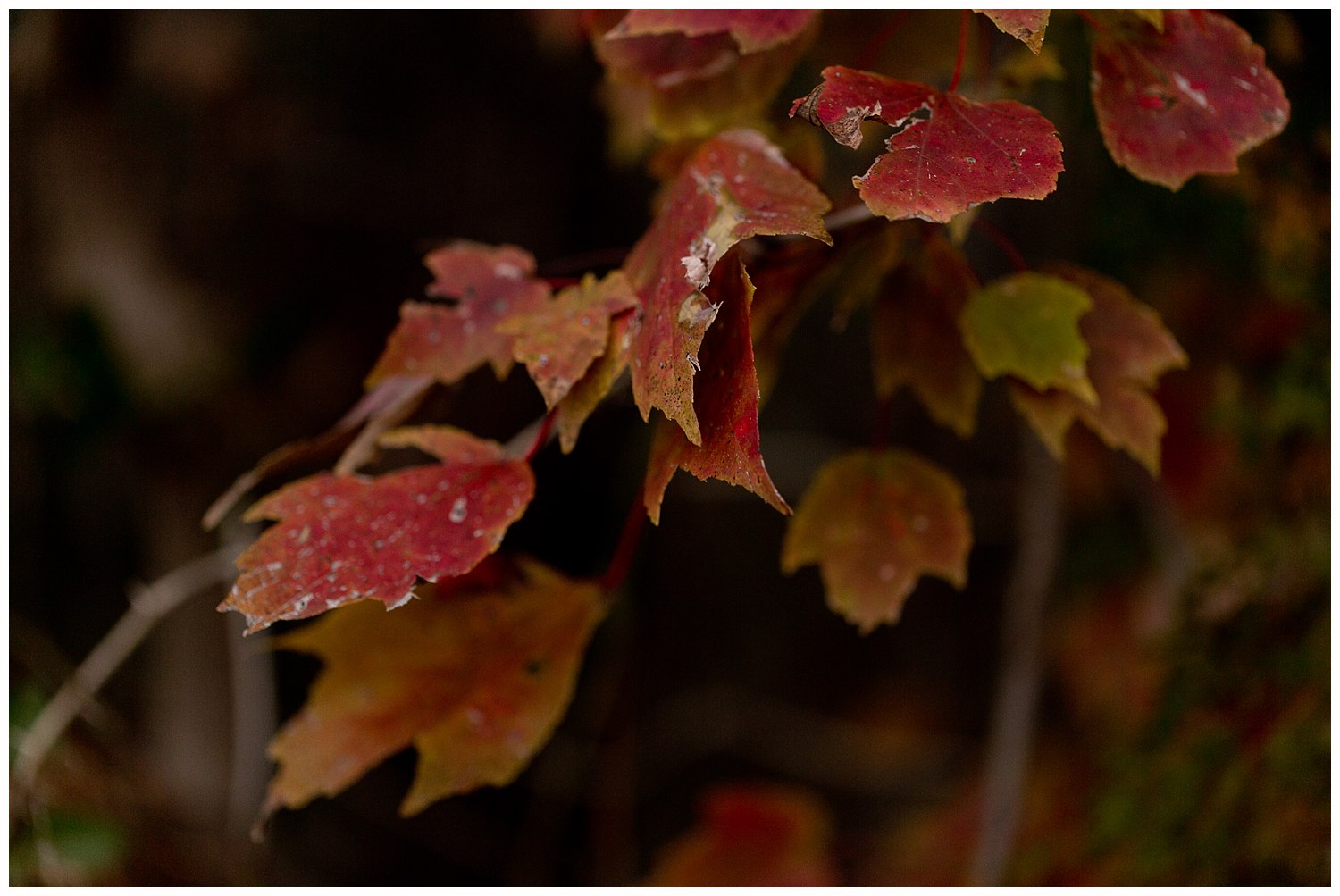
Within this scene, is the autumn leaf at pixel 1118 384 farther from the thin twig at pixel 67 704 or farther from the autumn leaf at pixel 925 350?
the thin twig at pixel 67 704

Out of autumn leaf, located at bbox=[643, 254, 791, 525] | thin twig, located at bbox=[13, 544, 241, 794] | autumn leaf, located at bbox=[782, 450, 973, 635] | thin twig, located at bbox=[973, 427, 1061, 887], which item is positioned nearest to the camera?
autumn leaf, located at bbox=[643, 254, 791, 525]

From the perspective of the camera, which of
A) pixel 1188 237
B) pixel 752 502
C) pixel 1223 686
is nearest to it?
pixel 1223 686

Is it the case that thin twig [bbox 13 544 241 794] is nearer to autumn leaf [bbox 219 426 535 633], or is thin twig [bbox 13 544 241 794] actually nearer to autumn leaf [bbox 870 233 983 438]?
autumn leaf [bbox 219 426 535 633]

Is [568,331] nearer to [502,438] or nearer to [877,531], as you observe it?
[877,531]

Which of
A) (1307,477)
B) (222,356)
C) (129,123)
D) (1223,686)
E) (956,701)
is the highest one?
(129,123)

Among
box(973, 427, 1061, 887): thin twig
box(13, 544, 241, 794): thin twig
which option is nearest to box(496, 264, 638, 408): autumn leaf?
box(13, 544, 241, 794): thin twig

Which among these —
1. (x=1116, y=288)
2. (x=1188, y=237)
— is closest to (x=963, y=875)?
(x=1188, y=237)

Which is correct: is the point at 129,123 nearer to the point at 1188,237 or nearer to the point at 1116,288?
the point at 1116,288
